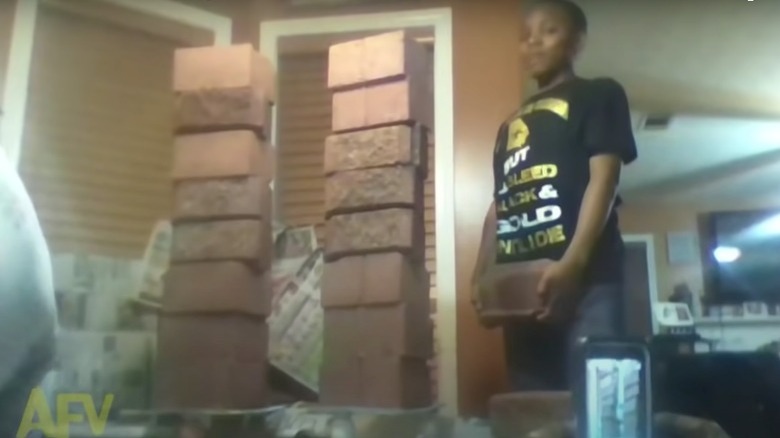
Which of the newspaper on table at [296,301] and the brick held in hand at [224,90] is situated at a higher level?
the brick held in hand at [224,90]

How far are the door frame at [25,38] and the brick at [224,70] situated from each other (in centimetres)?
2

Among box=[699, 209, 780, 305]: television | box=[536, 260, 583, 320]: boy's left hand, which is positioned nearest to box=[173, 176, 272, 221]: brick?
box=[536, 260, 583, 320]: boy's left hand

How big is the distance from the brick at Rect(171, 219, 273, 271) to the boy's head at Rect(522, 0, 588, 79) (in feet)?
0.91

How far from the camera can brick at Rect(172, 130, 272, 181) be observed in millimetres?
751

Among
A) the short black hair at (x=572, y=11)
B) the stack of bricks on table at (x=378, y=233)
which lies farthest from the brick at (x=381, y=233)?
the short black hair at (x=572, y=11)

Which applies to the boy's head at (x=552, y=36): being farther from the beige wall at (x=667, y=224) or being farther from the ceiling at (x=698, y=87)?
the beige wall at (x=667, y=224)

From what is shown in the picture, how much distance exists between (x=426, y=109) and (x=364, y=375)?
0.24 meters

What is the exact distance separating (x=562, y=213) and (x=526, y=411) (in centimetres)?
16

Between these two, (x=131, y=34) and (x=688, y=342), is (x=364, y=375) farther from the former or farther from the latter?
(x=131, y=34)

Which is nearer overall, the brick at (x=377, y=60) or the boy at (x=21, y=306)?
the boy at (x=21, y=306)

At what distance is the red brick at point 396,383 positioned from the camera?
0.70m

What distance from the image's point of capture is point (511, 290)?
677mm

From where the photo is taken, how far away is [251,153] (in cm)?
75

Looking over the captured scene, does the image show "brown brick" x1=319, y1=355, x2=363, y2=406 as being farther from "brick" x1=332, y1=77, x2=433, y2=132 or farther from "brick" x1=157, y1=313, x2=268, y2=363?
"brick" x1=332, y1=77, x2=433, y2=132
